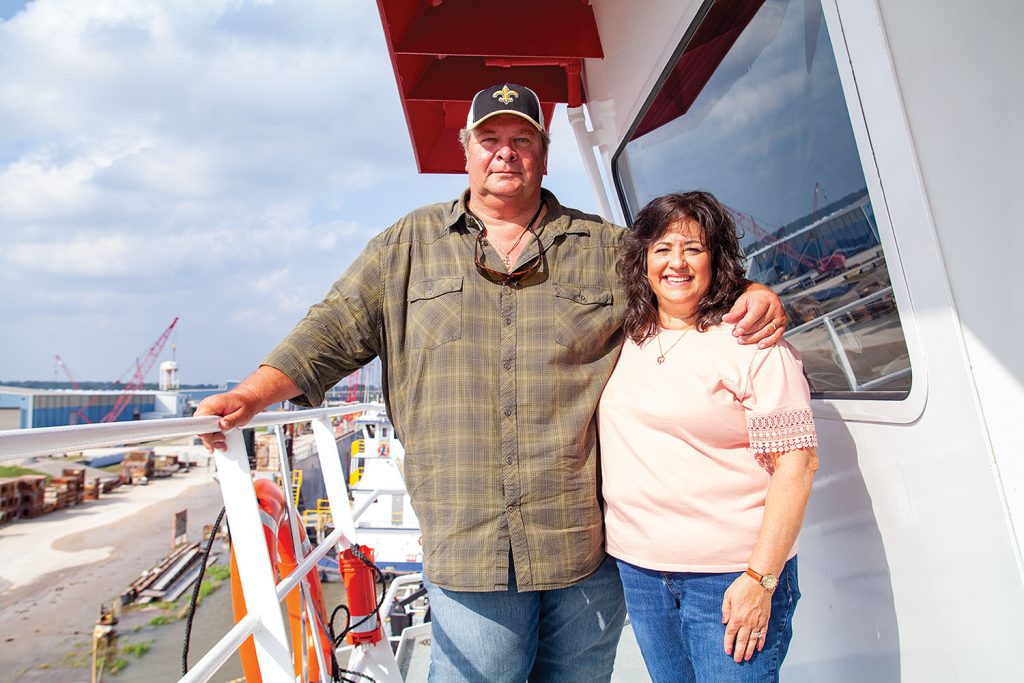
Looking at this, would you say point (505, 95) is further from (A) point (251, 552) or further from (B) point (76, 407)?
(B) point (76, 407)

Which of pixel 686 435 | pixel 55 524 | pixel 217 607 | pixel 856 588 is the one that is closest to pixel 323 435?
pixel 686 435

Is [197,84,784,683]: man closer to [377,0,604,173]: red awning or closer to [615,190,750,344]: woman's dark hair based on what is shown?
[615,190,750,344]: woman's dark hair

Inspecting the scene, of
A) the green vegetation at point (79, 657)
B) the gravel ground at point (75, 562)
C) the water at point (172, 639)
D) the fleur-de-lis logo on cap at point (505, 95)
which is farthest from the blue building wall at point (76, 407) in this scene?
the fleur-de-lis logo on cap at point (505, 95)

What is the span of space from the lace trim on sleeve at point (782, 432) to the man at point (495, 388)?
0.86 ft

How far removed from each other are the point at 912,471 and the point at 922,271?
35 centimetres

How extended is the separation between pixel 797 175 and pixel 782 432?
68cm

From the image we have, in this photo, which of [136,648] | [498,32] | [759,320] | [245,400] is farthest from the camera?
[136,648]

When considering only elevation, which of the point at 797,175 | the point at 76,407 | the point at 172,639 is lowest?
the point at 172,639

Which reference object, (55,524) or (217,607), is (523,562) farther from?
(55,524)

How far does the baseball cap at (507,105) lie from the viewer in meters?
1.51

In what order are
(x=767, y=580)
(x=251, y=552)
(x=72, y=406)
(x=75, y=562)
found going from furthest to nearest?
1. (x=72, y=406)
2. (x=75, y=562)
3. (x=251, y=552)
4. (x=767, y=580)

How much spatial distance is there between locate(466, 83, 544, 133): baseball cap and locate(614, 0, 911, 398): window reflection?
0.56 metres

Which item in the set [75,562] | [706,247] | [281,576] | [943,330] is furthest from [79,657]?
[943,330]

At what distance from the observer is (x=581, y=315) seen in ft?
4.86
